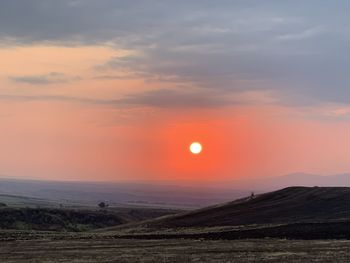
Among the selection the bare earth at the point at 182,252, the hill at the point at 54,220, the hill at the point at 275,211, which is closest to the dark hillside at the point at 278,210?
the hill at the point at 275,211

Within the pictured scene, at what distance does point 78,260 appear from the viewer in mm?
38688

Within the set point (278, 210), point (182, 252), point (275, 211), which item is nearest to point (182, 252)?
point (182, 252)

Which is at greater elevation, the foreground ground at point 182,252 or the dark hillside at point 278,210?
the dark hillside at point 278,210

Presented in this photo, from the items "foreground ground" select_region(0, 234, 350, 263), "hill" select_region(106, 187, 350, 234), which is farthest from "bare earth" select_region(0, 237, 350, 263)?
"hill" select_region(106, 187, 350, 234)

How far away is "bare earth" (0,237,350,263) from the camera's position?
1422 inches

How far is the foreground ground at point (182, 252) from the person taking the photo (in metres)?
36.2

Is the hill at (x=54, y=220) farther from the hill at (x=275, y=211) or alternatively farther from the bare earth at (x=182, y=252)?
the bare earth at (x=182, y=252)

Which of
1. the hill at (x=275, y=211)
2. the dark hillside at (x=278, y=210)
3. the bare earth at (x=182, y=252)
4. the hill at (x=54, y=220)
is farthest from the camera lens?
the hill at (x=54, y=220)

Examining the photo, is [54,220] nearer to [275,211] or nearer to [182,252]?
[275,211]

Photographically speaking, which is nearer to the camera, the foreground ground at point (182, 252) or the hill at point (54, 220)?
the foreground ground at point (182, 252)

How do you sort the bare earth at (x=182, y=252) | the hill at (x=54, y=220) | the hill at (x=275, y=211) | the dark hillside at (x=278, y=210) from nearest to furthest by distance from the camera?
the bare earth at (x=182, y=252), the hill at (x=275, y=211), the dark hillside at (x=278, y=210), the hill at (x=54, y=220)

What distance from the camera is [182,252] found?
40.8 meters

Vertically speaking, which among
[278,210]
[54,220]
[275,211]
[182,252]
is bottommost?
[182,252]

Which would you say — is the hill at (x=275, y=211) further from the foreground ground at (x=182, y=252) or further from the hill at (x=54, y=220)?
the hill at (x=54, y=220)
